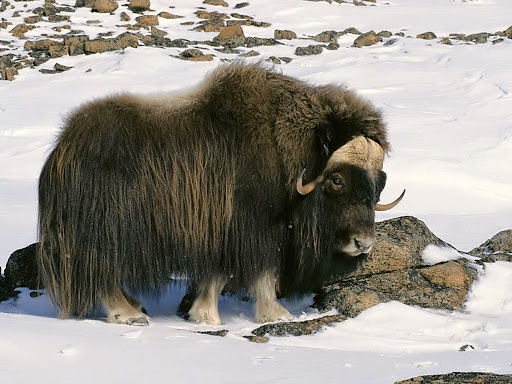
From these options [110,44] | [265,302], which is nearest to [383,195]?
[265,302]

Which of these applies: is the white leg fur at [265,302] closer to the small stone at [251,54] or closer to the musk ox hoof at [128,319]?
the musk ox hoof at [128,319]

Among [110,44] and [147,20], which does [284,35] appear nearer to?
[147,20]

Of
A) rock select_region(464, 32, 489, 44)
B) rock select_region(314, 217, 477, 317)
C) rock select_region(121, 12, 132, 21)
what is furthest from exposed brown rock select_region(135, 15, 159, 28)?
rock select_region(314, 217, 477, 317)

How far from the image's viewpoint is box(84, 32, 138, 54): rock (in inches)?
793

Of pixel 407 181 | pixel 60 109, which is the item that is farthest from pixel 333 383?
pixel 60 109

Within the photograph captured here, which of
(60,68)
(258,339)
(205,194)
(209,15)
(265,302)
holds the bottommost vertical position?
(60,68)

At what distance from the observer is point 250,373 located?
2686 millimetres

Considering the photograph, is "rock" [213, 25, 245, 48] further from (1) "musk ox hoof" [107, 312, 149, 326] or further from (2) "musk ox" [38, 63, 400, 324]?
(1) "musk ox hoof" [107, 312, 149, 326]

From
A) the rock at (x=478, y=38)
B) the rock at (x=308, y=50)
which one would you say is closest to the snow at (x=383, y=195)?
the rock at (x=308, y=50)

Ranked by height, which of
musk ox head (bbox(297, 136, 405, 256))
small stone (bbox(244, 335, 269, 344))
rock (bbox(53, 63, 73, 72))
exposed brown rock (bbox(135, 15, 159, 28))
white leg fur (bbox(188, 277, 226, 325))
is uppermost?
musk ox head (bbox(297, 136, 405, 256))

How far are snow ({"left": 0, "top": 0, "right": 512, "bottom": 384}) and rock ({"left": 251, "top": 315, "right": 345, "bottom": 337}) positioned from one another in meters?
0.06

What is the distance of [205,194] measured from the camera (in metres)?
4.01

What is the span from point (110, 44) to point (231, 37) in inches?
129

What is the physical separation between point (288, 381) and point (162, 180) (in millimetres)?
1628
